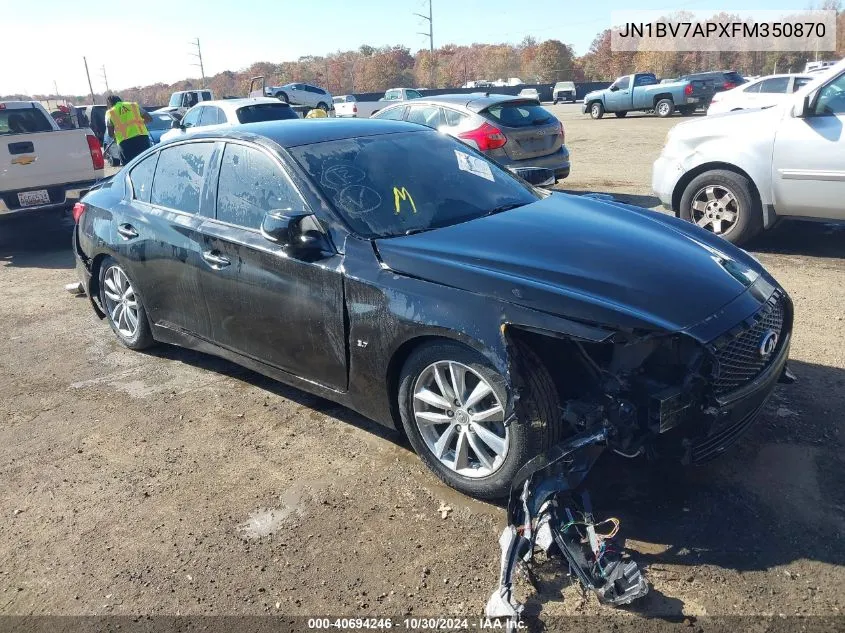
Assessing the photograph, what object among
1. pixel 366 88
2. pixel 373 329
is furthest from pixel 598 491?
pixel 366 88

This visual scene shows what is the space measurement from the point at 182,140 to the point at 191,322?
1208 millimetres

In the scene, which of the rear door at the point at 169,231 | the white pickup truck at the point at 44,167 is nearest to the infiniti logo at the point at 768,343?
the rear door at the point at 169,231

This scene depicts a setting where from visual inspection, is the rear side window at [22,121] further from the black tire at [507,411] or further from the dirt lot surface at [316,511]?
the black tire at [507,411]

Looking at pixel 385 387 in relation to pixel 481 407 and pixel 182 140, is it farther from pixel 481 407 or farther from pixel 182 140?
pixel 182 140

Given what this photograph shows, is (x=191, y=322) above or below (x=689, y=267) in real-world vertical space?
below

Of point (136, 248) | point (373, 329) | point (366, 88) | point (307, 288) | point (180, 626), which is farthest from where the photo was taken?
point (366, 88)

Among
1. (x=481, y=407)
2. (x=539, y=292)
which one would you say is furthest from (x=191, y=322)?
(x=539, y=292)

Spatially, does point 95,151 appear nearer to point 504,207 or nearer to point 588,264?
point 504,207

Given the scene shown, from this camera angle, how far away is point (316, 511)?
3.20 meters

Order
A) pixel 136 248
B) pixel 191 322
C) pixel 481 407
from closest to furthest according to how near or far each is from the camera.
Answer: pixel 481 407 → pixel 191 322 → pixel 136 248

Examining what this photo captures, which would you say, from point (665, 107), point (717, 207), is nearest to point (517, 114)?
point (717, 207)

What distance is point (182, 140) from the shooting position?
15.1 ft

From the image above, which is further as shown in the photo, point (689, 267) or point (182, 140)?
point (182, 140)

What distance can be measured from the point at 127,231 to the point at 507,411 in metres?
3.19
